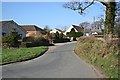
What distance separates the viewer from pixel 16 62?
19.9 m

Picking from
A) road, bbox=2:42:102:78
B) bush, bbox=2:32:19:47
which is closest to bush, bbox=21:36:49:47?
bush, bbox=2:32:19:47

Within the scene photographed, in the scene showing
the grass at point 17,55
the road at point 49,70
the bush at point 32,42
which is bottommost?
the road at point 49,70

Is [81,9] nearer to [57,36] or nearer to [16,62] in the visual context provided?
[16,62]

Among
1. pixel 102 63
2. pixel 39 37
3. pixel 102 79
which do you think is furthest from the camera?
pixel 39 37

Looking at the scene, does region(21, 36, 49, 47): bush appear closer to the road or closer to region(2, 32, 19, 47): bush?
region(2, 32, 19, 47): bush

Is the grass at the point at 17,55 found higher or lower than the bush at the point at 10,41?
lower

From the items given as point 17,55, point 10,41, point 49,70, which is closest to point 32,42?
point 10,41

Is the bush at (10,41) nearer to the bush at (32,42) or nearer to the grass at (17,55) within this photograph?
the bush at (32,42)

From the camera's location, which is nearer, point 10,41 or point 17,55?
point 17,55

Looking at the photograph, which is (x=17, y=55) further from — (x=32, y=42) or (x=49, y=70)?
(x=32, y=42)

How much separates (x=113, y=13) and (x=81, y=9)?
517 centimetres

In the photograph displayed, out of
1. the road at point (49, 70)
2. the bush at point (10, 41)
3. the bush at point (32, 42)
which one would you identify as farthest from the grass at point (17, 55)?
the bush at point (32, 42)

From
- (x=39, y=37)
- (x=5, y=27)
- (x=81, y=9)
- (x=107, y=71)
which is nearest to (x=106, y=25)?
(x=81, y=9)

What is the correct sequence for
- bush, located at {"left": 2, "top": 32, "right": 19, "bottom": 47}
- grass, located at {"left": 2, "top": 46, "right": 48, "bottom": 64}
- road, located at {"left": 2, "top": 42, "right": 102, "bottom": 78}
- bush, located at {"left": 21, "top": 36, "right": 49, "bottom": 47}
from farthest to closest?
bush, located at {"left": 21, "top": 36, "right": 49, "bottom": 47} → bush, located at {"left": 2, "top": 32, "right": 19, "bottom": 47} → grass, located at {"left": 2, "top": 46, "right": 48, "bottom": 64} → road, located at {"left": 2, "top": 42, "right": 102, "bottom": 78}
